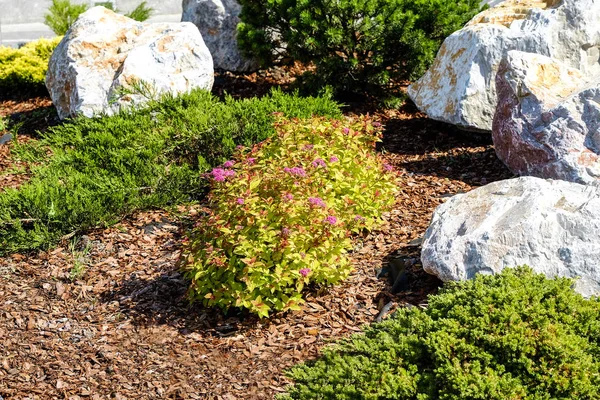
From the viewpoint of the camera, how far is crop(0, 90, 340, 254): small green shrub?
5.86 metres

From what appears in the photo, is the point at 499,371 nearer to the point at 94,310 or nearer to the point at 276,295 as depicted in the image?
the point at 276,295

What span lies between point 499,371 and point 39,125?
7002 mm

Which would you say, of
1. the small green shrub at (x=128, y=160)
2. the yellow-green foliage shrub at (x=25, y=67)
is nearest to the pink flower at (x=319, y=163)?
the small green shrub at (x=128, y=160)

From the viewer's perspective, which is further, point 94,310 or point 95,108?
point 95,108

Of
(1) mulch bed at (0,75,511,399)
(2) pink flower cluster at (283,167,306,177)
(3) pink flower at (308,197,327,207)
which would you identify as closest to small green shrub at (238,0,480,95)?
(1) mulch bed at (0,75,511,399)

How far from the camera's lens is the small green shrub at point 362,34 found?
7953 millimetres

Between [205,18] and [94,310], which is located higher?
[205,18]

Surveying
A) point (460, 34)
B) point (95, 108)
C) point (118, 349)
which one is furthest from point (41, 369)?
point (460, 34)

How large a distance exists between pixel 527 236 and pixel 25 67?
758 centimetres

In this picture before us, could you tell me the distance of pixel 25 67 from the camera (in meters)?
9.83

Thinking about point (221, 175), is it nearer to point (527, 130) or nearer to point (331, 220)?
point (331, 220)

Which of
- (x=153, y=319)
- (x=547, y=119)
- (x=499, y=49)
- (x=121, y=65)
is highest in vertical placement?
(x=499, y=49)

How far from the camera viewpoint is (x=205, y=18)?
970 cm

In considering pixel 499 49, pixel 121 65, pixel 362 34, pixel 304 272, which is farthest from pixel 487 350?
pixel 121 65
